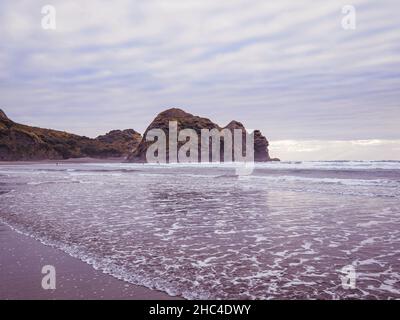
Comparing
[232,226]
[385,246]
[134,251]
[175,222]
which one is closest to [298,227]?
[232,226]

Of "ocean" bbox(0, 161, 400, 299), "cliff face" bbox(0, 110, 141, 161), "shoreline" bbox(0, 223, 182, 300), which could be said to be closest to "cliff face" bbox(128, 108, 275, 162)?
"cliff face" bbox(0, 110, 141, 161)

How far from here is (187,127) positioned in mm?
135500

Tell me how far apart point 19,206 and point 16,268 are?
399 inches

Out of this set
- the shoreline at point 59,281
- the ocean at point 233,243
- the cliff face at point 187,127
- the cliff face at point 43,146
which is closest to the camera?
the shoreline at point 59,281

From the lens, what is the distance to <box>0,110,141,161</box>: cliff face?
14784 centimetres

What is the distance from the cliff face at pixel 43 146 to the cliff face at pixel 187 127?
48.6m

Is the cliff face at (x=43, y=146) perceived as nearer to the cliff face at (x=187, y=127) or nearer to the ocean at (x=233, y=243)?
the cliff face at (x=187, y=127)

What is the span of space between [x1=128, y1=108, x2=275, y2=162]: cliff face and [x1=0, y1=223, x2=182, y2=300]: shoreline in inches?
4492

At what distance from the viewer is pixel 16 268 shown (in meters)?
6.96

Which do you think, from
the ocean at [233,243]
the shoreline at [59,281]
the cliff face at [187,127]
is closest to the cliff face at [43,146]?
the cliff face at [187,127]

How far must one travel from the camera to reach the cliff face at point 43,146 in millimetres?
147837

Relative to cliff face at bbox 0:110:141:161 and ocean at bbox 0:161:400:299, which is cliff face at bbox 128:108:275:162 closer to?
cliff face at bbox 0:110:141:161
